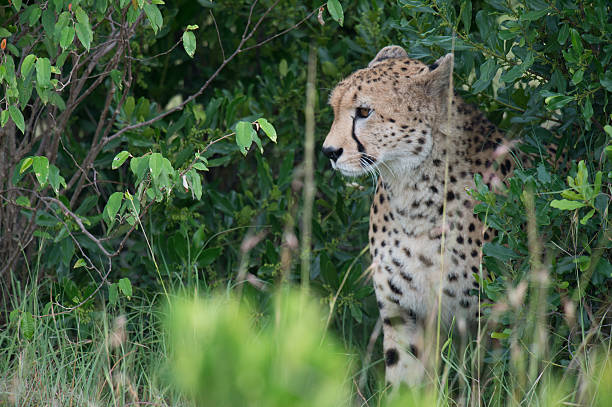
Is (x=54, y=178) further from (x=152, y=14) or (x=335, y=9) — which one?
(x=335, y=9)

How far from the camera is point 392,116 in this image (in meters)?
3.21

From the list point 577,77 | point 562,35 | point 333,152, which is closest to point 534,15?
point 562,35

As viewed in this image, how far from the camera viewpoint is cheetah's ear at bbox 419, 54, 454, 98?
124 inches

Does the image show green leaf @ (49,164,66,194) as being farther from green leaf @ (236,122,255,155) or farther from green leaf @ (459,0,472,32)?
green leaf @ (459,0,472,32)

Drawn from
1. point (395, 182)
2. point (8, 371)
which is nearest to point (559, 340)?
point (395, 182)

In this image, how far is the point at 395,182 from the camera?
130 inches

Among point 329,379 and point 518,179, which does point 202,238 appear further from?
point 329,379

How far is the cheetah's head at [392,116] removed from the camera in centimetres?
316

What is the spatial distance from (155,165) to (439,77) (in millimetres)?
1177

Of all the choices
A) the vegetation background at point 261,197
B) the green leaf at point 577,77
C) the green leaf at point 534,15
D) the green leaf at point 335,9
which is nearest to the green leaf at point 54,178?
the vegetation background at point 261,197

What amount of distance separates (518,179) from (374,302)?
1545mm

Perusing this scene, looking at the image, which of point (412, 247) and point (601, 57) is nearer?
point (601, 57)

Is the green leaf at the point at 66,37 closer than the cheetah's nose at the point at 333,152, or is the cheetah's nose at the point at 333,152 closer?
the green leaf at the point at 66,37

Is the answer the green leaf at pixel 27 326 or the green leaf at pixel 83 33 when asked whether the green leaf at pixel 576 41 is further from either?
the green leaf at pixel 27 326
